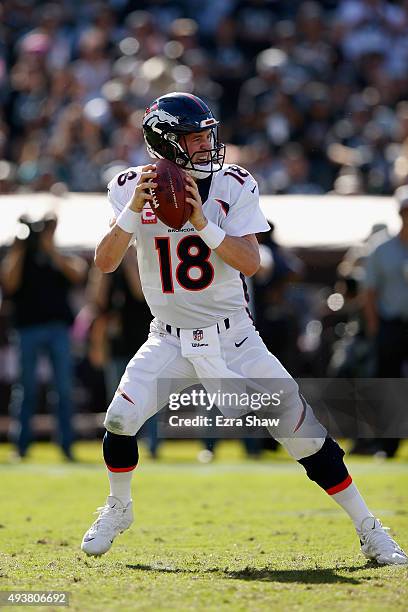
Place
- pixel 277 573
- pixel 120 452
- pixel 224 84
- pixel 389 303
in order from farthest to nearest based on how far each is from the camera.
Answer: pixel 224 84 → pixel 389 303 → pixel 120 452 → pixel 277 573

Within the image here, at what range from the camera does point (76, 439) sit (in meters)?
12.8

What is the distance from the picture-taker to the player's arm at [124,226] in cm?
519

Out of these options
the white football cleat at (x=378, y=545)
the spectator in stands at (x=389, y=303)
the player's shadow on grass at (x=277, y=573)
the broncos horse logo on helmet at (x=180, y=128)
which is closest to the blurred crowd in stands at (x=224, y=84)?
the spectator in stands at (x=389, y=303)

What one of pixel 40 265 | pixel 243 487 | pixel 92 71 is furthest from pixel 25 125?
pixel 243 487

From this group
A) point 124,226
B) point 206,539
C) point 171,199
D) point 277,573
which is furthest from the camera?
point 206,539

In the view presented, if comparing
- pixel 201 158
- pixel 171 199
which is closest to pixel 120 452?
pixel 171 199

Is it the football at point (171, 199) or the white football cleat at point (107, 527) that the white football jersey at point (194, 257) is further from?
the white football cleat at point (107, 527)

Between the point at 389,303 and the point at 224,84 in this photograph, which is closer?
the point at 389,303

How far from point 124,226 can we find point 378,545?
170 cm

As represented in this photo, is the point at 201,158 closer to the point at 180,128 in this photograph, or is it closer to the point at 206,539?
the point at 180,128

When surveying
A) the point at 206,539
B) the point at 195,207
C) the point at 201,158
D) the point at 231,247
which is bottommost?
the point at 206,539

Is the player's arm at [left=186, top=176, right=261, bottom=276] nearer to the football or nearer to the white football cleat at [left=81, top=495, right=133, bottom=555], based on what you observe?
the football

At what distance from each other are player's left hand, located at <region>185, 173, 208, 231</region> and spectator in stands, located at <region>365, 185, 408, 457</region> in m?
5.28

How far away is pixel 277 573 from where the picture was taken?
495 centimetres
